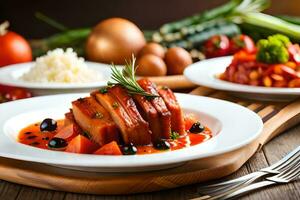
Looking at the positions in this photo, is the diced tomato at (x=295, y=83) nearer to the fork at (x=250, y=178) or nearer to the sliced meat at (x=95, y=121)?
the fork at (x=250, y=178)

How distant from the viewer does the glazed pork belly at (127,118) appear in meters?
2.62

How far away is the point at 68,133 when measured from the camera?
2.74 meters

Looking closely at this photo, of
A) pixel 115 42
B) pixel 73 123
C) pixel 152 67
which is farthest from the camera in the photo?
pixel 115 42

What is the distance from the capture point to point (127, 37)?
4.86m

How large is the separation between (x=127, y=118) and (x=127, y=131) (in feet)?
0.18

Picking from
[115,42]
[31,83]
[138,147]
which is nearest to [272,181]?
[138,147]

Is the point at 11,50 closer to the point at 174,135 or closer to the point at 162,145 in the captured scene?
the point at 174,135

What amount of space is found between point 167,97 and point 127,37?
6.86ft

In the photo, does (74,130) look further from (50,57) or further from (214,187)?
(50,57)

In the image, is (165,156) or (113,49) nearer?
(165,156)

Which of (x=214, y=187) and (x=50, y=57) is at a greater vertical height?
(x=214, y=187)

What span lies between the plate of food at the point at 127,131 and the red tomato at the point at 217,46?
2.02m

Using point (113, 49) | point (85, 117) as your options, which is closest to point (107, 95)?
point (85, 117)

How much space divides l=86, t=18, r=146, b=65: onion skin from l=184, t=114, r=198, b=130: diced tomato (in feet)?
5.88
